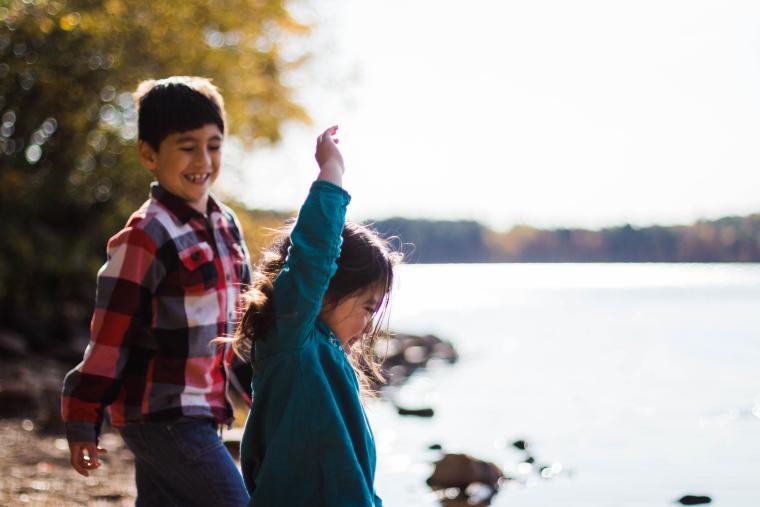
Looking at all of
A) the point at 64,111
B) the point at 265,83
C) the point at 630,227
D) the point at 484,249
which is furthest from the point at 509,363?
the point at 484,249

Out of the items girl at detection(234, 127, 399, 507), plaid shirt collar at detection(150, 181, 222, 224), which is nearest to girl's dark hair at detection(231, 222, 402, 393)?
girl at detection(234, 127, 399, 507)

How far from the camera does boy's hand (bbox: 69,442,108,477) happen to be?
104 inches

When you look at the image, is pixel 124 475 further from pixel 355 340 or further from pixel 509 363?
pixel 509 363

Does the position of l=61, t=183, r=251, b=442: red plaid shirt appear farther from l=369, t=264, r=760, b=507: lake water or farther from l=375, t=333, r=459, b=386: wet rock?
l=375, t=333, r=459, b=386: wet rock

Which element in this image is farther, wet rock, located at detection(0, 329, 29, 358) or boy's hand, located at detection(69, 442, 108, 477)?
wet rock, located at detection(0, 329, 29, 358)

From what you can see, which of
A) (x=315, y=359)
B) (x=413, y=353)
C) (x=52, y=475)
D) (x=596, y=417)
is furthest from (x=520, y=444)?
(x=413, y=353)

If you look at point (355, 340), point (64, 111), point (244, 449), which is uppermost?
point (64, 111)

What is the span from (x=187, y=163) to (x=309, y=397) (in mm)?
1062

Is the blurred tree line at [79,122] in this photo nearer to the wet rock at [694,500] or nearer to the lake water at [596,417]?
the lake water at [596,417]

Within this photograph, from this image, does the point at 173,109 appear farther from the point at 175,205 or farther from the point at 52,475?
the point at 52,475

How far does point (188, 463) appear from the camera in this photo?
2.64m

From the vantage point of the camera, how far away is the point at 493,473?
758 cm

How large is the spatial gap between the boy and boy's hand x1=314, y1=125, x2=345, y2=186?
0.69 meters

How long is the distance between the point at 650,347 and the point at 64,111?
14395 mm
